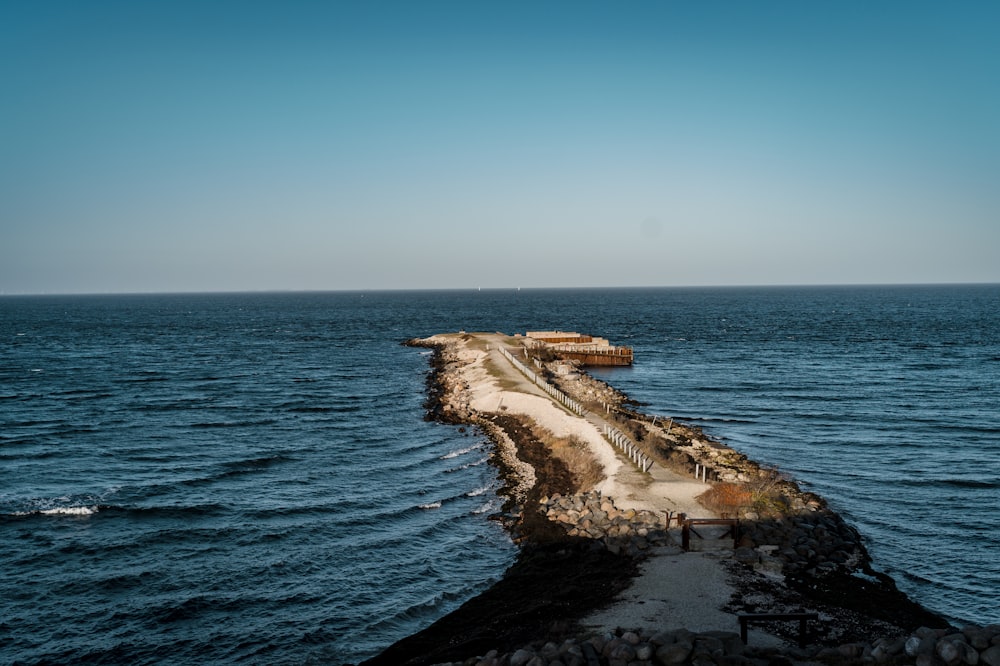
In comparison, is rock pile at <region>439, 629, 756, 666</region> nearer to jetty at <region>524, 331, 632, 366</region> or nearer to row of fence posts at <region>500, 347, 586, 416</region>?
row of fence posts at <region>500, 347, 586, 416</region>

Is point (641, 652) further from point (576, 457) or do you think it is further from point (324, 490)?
point (324, 490)

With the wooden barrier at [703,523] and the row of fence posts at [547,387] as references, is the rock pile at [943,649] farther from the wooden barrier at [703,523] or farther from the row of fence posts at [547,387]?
the row of fence posts at [547,387]

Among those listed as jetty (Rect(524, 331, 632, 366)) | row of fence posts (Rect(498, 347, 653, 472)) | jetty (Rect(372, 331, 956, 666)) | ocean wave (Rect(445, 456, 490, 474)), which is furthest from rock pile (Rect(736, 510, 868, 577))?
jetty (Rect(524, 331, 632, 366))

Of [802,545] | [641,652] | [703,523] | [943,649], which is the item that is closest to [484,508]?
[703,523]

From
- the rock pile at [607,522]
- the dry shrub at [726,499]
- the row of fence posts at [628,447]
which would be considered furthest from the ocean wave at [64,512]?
the dry shrub at [726,499]

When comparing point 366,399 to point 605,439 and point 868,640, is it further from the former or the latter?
point 868,640

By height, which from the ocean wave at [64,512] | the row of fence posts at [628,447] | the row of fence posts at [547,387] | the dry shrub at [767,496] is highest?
the row of fence posts at [547,387]
